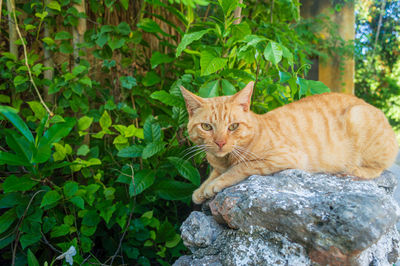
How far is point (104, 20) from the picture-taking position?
11.2 feet

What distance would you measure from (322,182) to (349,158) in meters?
0.71

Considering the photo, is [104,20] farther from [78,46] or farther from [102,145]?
[102,145]

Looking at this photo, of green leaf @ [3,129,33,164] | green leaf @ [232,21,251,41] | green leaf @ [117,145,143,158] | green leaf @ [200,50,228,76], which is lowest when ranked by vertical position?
green leaf @ [117,145,143,158]

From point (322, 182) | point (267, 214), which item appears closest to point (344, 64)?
point (322, 182)

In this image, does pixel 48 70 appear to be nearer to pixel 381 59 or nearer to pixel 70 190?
pixel 70 190

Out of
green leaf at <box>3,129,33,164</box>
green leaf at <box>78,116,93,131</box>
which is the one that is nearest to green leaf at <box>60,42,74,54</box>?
green leaf at <box>78,116,93,131</box>

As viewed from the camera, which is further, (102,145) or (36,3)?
(102,145)

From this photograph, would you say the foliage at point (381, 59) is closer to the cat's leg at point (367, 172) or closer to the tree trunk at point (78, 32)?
the cat's leg at point (367, 172)

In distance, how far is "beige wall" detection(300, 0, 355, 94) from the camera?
6.43 m

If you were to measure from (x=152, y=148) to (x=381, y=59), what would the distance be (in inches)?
311

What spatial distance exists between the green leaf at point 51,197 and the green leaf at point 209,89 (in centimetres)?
129

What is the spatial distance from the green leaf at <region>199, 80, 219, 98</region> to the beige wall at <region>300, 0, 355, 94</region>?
472 cm

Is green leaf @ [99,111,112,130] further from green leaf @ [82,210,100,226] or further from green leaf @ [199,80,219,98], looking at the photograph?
green leaf @ [199,80,219,98]

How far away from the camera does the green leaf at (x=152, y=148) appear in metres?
2.30
